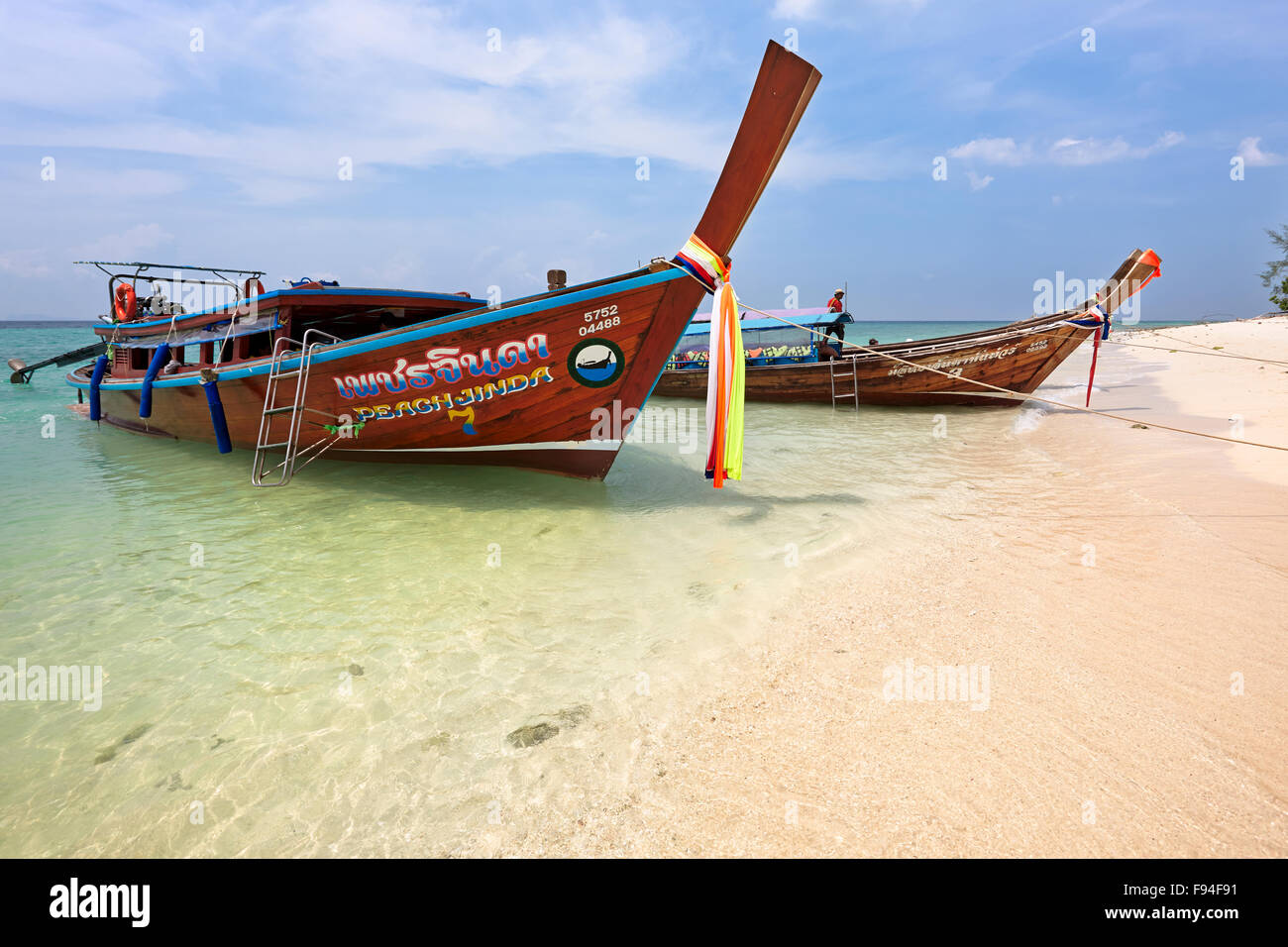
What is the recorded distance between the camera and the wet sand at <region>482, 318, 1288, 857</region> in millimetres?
2172

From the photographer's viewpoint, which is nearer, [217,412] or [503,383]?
[503,383]

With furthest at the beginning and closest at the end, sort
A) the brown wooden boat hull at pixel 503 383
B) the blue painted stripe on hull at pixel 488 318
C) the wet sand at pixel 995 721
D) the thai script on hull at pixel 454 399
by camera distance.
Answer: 1. the thai script on hull at pixel 454 399
2. the brown wooden boat hull at pixel 503 383
3. the blue painted stripe on hull at pixel 488 318
4. the wet sand at pixel 995 721

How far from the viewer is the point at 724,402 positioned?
568cm

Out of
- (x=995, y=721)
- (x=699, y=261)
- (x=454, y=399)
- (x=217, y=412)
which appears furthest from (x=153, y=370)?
(x=995, y=721)

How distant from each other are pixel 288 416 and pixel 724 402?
5899mm

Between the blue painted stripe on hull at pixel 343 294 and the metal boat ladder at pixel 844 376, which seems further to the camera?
the metal boat ladder at pixel 844 376

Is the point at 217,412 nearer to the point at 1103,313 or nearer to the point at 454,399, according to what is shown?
the point at 454,399

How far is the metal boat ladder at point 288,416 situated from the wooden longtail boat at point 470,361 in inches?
1.2

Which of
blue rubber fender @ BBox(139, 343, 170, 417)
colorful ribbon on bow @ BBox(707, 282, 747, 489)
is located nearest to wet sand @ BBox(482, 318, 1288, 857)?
colorful ribbon on bow @ BBox(707, 282, 747, 489)

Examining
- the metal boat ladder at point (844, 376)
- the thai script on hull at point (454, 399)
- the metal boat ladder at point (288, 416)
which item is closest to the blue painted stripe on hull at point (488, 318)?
the metal boat ladder at point (288, 416)

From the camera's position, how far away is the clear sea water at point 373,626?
8.29ft

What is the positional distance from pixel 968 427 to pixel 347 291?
35.7 feet

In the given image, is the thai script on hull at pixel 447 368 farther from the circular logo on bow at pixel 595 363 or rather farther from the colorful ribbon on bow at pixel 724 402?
the colorful ribbon on bow at pixel 724 402

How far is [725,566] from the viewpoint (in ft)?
15.8
